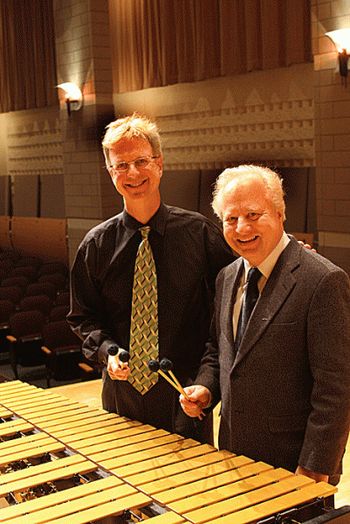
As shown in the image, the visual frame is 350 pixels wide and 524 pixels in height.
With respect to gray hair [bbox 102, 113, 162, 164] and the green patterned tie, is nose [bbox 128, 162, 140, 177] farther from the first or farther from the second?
the green patterned tie

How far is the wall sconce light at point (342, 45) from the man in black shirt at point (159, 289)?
12.3 feet

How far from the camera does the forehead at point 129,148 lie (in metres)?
2.65

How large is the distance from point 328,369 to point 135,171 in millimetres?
970

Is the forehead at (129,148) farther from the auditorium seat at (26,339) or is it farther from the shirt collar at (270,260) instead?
the auditorium seat at (26,339)

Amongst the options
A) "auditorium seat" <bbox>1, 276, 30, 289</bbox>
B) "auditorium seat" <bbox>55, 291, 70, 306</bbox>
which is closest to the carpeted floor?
"auditorium seat" <bbox>55, 291, 70, 306</bbox>

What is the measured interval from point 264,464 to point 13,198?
1168 centimetres

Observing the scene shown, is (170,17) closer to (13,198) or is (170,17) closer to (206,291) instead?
(13,198)

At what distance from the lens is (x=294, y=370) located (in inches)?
88.4

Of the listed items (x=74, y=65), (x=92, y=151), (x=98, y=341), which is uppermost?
(x=74, y=65)

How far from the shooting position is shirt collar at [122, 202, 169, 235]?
289 centimetres

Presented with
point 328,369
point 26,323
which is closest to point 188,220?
point 328,369

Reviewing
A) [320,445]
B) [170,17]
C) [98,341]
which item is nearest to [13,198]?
[170,17]

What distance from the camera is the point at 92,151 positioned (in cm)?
995

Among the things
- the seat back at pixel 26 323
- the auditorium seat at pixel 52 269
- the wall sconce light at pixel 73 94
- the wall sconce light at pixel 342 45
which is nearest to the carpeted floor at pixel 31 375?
the seat back at pixel 26 323
